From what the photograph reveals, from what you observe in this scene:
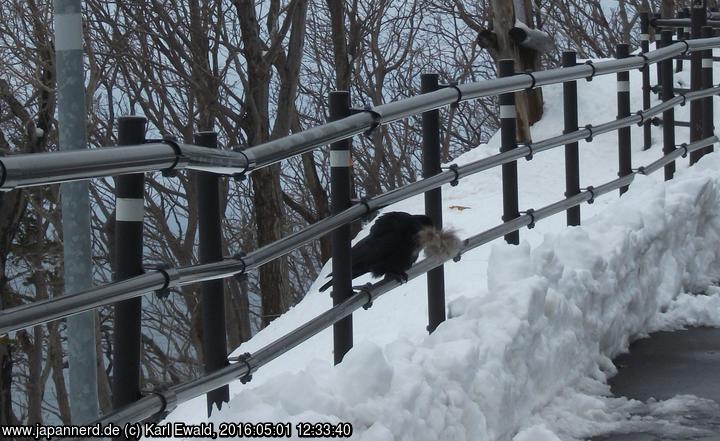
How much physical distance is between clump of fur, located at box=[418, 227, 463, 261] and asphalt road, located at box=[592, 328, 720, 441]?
2.80 ft

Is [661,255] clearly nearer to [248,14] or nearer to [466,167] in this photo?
[466,167]

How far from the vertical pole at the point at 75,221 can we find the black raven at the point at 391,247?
1066 mm

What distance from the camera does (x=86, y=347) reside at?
15.4 feet

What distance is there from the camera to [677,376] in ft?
15.5

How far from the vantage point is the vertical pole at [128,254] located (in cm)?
279

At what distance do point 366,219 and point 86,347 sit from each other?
140cm

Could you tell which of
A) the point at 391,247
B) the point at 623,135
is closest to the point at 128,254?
the point at 391,247

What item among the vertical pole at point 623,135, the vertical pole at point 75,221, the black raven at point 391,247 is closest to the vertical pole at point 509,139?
the black raven at point 391,247

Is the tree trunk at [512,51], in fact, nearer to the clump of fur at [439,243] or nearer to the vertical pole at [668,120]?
the vertical pole at [668,120]

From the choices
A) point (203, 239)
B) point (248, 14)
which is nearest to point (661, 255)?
point (203, 239)

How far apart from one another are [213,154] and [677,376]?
257 centimetres

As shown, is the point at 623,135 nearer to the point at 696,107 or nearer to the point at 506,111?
the point at 506,111

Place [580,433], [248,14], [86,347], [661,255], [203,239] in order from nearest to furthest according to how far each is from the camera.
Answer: [203,239], [580,433], [86,347], [661,255], [248,14]

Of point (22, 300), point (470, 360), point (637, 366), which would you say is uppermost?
point (470, 360)
